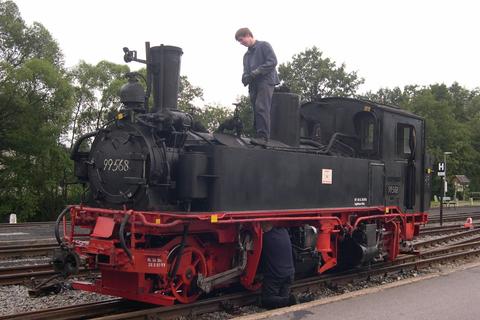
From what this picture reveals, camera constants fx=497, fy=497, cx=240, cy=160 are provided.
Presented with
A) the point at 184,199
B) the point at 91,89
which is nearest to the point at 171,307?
the point at 184,199

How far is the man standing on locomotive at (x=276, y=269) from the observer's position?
649 centimetres

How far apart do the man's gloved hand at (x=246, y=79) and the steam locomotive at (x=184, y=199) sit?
0.65 meters

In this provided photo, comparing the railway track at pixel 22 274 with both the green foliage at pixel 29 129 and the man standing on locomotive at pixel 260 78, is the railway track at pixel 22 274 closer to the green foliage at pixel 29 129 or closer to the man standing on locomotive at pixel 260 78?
the man standing on locomotive at pixel 260 78

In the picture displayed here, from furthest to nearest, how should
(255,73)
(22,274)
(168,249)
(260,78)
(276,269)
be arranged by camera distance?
(22,274) → (260,78) → (255,73) → (276,269) → (168,249)

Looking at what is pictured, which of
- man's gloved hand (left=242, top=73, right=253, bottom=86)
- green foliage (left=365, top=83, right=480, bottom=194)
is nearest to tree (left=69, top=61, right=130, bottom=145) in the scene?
man's gloved hand (left=242, top=73, right=253, bottom=86)

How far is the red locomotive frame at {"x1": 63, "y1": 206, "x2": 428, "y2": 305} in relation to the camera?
5.46 metres

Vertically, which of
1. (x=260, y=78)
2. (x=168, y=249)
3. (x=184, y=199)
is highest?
(x=260, y=78)

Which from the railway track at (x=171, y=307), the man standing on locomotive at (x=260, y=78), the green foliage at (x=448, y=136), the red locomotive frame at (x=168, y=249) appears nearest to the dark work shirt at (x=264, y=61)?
the man standing on locomotive at (x=260, y=78)

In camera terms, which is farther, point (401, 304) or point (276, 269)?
point (276, 269)

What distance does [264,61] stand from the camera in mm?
7133

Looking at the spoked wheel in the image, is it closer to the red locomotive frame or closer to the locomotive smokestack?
the red locomotive frame

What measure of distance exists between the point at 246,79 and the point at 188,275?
2.92 meters

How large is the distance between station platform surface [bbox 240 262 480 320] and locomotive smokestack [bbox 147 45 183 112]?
2813 millimetres

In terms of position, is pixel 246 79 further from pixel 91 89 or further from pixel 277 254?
pixel 91 89
